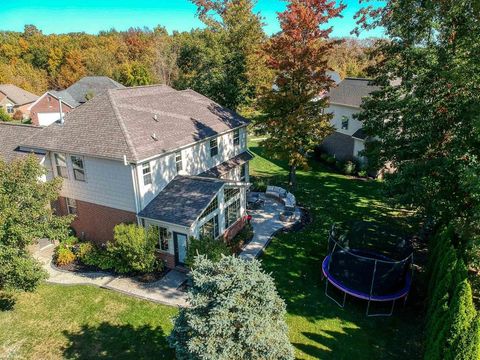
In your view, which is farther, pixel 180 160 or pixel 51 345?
pixel 180 160

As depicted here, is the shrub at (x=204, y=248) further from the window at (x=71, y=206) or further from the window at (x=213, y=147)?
the window at (x=71, y=206)

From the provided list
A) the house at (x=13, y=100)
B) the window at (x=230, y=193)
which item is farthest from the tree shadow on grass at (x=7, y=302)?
the house at (x=13, y=100)

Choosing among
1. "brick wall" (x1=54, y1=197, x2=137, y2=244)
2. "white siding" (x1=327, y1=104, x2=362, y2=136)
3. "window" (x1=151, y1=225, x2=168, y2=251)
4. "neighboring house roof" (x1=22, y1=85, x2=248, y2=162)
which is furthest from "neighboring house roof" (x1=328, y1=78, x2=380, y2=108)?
"brick wall" (x1=54, y1=197, x2=137, y2=244)

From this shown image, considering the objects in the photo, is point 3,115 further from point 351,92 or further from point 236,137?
point 351,92

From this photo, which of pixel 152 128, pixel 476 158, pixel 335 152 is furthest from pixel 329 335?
pixel 335 152

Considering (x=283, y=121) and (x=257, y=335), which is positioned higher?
(x=283, y=121)

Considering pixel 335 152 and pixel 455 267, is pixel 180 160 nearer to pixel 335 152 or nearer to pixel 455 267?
pixel 455 267

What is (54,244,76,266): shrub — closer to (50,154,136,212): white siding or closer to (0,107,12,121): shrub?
(50,154,136,212): white siding
